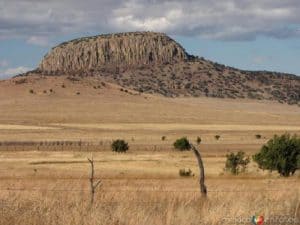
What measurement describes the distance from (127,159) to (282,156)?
19933mm

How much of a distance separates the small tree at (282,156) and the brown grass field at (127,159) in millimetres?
859

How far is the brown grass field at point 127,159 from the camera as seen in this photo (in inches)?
494

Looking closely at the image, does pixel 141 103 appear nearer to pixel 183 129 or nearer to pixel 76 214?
pixel 183 129

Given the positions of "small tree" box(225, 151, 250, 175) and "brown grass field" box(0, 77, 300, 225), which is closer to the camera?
"brown grass field" box(0, 77, 300, 225)

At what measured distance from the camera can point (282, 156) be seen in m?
42.1

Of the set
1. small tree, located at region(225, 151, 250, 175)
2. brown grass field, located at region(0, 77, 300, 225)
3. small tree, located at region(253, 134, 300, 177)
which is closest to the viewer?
brown grass field, located at region(0, 77, 300, 225)

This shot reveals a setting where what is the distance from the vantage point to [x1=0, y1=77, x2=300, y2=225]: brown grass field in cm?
1255

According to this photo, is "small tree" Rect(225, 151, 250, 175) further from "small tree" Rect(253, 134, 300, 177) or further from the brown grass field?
"small tree" Rect(253, 134, 300, 177)

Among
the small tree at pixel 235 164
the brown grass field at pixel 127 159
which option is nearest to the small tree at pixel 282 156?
the brown grass field at pixel 127 159

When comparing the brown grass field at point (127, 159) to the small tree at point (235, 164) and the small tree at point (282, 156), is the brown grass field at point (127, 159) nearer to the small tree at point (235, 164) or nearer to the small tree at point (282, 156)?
the small tree at point (282, 156)

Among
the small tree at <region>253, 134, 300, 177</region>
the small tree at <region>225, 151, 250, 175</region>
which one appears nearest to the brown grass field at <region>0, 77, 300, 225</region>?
the small tree at <region>253, 134, 300, 177</region>

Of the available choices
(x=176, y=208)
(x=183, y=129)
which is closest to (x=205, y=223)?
(x=176, y=208)

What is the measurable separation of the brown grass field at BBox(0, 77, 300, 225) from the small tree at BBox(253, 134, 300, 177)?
859mm

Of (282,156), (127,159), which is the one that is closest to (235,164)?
(282,156)
